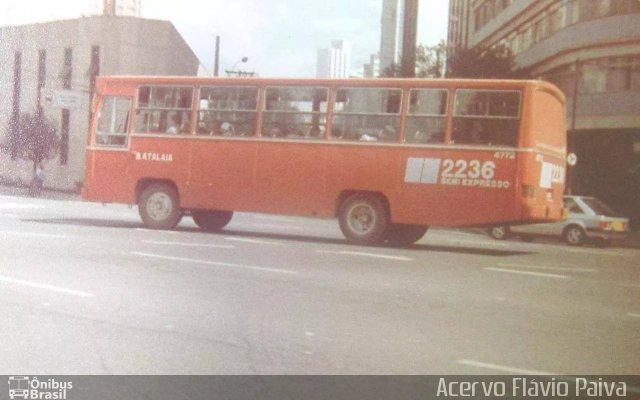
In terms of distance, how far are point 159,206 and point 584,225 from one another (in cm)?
987

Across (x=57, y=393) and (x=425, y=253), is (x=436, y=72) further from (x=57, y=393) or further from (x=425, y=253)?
(x=57, y=393)

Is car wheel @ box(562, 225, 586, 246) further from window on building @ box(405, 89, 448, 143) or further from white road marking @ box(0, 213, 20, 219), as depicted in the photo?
white road marking @ box(0, 213, 20, 219)

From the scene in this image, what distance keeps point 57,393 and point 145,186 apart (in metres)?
11.2

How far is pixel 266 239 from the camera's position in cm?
1353

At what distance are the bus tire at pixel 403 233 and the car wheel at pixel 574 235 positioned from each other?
6590mm

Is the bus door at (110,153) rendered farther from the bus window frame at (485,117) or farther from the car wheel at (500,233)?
the car wheel at (500,233)

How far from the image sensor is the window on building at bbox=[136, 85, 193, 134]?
47.1ft

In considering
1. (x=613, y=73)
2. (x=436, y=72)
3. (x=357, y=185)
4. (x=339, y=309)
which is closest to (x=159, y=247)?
(x=357, y=185)

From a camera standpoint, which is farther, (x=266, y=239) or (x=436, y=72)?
(x=436, y=72)

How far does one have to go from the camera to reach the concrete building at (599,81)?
1133 centimetres

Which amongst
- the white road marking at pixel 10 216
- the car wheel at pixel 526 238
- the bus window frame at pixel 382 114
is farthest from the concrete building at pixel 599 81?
the white road marking at pixel 10 216

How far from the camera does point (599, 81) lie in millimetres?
14016

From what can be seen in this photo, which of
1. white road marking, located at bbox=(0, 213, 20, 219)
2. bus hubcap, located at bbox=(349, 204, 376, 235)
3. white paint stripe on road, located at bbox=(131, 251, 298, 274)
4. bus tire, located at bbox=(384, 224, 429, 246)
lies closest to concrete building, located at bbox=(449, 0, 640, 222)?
bus tire, located at bbox=(384, 224, 429, 246)

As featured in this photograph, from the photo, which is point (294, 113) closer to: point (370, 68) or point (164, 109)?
point (164, 109)
